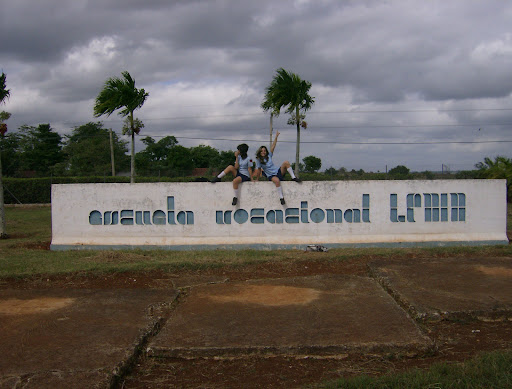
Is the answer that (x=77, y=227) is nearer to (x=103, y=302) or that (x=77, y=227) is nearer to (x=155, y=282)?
(x=155, y=282)

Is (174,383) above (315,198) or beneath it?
beneath

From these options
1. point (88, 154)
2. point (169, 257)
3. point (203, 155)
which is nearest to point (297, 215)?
point (169, 257)

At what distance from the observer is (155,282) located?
678 cm

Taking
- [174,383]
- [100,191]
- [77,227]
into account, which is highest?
[100,191]

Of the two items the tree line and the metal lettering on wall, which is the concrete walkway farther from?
the tree line

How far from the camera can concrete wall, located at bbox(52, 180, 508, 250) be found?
961 centimetres

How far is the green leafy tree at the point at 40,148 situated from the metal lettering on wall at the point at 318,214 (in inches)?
2063

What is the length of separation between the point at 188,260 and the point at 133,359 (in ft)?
13.7

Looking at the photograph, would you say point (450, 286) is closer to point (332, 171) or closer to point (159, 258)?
point (159, 258)

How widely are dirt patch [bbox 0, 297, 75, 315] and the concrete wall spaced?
4252mm

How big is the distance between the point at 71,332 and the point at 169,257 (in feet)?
13.5

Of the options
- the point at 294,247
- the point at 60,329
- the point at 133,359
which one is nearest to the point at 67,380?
the point at 133,359

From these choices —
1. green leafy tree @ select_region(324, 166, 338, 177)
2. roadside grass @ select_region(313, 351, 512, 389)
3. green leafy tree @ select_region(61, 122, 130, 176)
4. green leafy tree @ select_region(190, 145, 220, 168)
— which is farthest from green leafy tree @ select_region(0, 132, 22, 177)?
roadside grass @ select_region(313, 351, 512, 389)

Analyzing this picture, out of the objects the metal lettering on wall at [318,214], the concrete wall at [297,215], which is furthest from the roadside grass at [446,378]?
the metal lettering on wall at [318,214]
